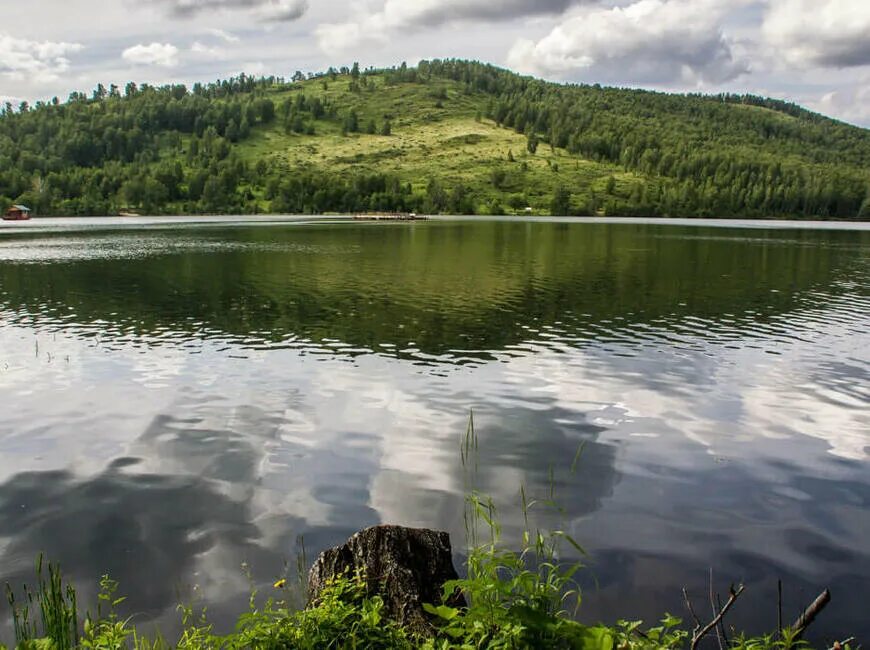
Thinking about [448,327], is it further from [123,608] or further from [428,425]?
[123,608]

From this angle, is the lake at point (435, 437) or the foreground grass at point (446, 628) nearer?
the foreground grass at point (446, 628)

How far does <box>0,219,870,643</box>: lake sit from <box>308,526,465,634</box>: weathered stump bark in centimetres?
360

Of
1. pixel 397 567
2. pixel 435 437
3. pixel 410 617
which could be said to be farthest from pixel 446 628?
pixel 435 437

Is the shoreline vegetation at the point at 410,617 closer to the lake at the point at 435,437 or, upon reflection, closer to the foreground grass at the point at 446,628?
the foreground grass at the point at 446,628

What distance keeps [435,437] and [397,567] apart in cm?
1205

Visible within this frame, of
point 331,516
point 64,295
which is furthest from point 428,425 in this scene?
point 64,295

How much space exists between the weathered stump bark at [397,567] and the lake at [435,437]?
11.8 feet

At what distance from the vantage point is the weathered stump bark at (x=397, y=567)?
9.30 meters

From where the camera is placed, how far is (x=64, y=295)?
174 feet

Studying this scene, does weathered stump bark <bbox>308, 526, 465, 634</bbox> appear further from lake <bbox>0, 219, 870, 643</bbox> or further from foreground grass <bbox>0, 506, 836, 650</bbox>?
lake <bbox>0, 219, 870, 643</bbox>

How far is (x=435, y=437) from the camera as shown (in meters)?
21.7

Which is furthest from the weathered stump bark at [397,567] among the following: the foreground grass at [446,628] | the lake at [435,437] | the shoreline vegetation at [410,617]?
the lake at [435,437]

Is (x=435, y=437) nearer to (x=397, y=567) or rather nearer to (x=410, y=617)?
(x=397, y=567)

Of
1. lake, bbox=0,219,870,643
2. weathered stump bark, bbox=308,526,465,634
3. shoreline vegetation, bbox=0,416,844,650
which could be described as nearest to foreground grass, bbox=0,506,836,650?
shoreline vegetation, bbox=0,416,844,650
